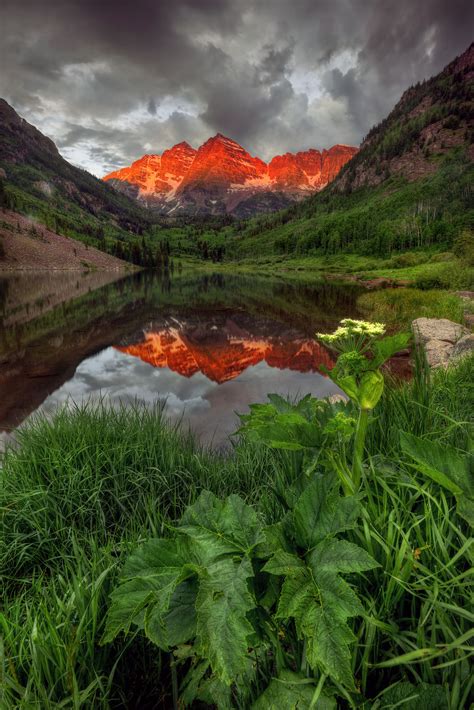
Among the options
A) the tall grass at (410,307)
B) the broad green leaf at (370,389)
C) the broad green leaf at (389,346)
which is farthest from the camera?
the tall grass at (410,307)

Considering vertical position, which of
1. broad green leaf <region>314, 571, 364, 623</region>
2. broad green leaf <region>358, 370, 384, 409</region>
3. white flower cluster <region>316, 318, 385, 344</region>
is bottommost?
broad green leaf <region>314, 571, 364, 623</region>

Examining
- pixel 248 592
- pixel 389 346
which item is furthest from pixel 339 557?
pixel 389 346

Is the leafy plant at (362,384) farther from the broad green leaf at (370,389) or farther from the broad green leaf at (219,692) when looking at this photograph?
the broad green leaf at (219,692)

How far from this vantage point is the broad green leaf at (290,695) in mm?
1546

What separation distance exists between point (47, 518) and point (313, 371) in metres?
13.3

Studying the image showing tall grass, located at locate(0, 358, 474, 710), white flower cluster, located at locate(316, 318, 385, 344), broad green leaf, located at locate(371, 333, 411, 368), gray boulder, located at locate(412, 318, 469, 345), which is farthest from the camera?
gray boulder, located at locate(412, 318, 469, 345)

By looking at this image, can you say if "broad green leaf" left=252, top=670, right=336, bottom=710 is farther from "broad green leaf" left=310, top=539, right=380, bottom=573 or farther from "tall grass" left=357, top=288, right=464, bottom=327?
"tall grass" left=357, top=288, right=464, bottom=327

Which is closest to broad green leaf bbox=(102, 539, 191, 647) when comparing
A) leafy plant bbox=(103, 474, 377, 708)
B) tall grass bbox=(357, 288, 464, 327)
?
leafy plant bbox=(103, 474, 377, 708)

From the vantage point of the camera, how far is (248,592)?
154 cm

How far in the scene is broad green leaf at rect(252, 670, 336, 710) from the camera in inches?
60.9

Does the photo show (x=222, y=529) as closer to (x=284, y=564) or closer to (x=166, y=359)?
(x=284, y=564)

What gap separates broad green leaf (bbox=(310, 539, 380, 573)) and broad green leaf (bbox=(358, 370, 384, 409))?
32.4 inches

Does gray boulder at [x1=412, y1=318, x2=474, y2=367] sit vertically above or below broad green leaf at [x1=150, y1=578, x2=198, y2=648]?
below

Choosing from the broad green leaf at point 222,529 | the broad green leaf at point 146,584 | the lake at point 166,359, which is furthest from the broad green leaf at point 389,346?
the lake at point 166,359
